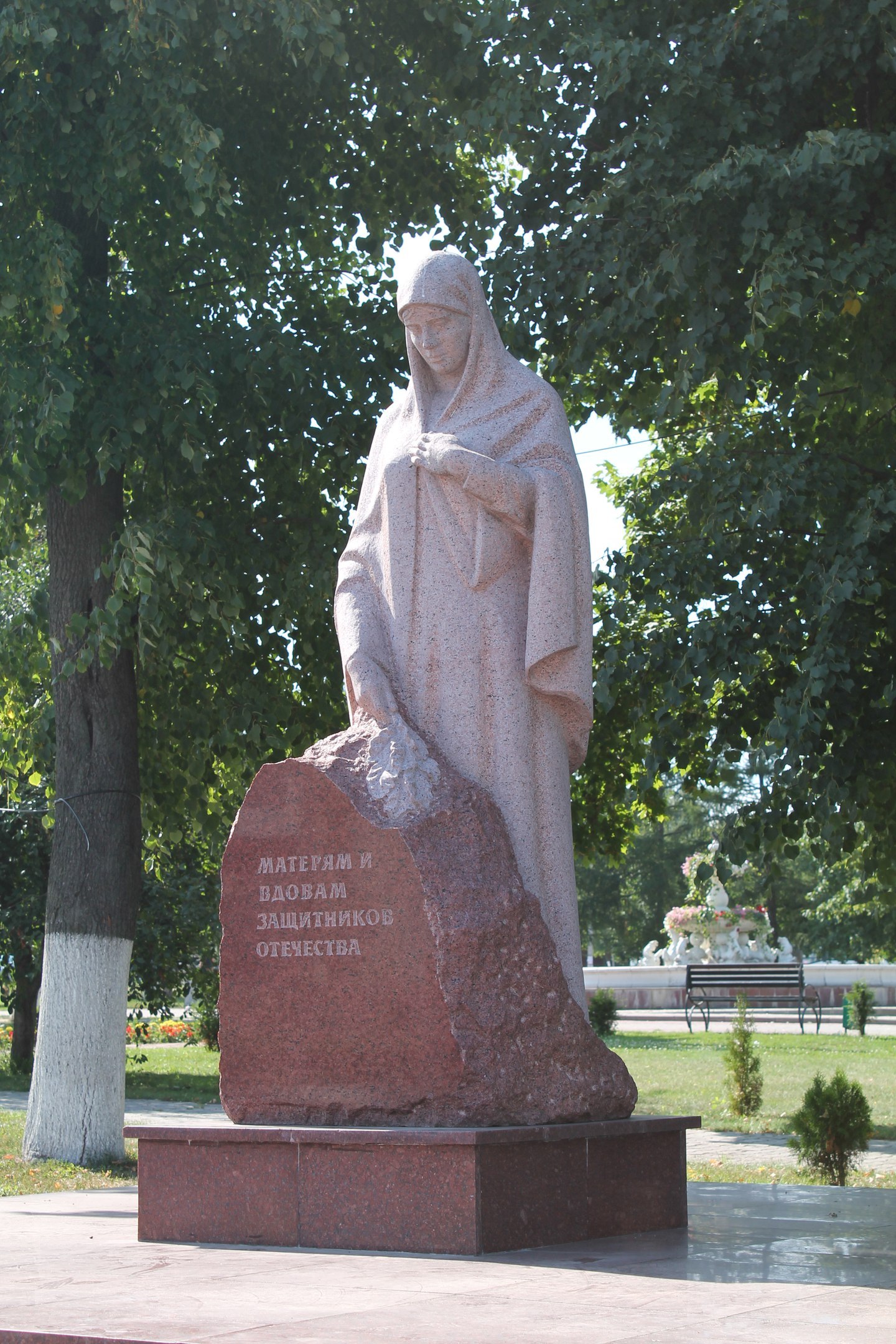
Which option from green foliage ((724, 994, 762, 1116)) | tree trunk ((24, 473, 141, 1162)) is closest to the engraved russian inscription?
tree trunk ((24, 473, 141, 1162))

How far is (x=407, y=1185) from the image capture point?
207 inches

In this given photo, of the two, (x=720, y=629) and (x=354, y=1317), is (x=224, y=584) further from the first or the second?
(x=354, y=1317)

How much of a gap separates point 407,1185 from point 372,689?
68.1 inches

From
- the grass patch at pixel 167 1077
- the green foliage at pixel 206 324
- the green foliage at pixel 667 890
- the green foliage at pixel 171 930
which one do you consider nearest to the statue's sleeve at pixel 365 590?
the green foliage at pixel 206 324

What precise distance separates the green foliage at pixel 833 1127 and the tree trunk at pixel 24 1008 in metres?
10.4

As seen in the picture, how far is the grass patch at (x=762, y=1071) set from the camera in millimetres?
14250

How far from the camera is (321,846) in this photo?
5.73 m

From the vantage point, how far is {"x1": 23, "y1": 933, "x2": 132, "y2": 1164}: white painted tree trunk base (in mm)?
10625

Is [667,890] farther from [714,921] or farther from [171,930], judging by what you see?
[171,930]

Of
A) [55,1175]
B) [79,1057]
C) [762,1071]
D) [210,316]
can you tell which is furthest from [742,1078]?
[210,316]

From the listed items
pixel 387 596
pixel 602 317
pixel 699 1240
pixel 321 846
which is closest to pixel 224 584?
pixel 602 317

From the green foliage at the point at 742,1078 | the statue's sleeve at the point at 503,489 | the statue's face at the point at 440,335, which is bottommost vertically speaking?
the green foliage at the point at 742,1078

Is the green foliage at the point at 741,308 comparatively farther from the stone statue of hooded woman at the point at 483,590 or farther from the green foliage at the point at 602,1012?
the green foliage at the point at 602,1012

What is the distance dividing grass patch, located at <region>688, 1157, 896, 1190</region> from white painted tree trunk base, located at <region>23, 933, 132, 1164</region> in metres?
3.70
